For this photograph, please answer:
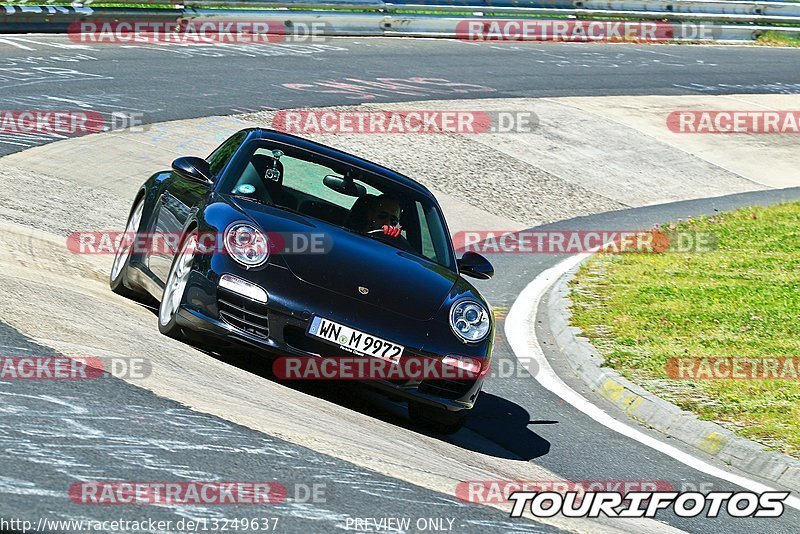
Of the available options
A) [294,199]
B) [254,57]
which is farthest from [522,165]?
[294,199]

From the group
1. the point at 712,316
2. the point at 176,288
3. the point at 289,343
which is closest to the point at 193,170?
the point at 176,288

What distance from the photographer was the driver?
8031 mm

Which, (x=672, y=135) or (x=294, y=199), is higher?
(x=294, y=199)

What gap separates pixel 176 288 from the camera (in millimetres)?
7172

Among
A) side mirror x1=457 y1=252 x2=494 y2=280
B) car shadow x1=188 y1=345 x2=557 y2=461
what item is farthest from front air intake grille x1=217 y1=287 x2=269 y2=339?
side mirror x1=457 y1=252 x2=494 y2=280

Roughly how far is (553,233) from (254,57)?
28.2ft

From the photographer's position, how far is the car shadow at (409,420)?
7122 mm

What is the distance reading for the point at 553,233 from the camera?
605 inches

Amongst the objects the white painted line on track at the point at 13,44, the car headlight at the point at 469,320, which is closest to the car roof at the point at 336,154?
the car headlight at the point at 469,320

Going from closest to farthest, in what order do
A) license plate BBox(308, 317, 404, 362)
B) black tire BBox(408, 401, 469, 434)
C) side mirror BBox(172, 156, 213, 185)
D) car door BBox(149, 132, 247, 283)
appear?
license plate BBox(308, 317, 404, 362) → black tire BBox(408, 401, 469, 434) → car door BBox(149, 132, 247, 283) → side mirror BBox(172, 156, 213, 185)

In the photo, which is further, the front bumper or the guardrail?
the guardrail

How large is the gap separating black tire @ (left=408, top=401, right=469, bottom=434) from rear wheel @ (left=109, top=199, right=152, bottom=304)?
2414mm

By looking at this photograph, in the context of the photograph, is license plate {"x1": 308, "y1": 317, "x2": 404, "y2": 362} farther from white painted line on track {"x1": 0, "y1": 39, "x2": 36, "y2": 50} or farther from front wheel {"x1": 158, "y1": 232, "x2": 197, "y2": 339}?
white painted line on track {"x1": 0, "y1": 39, "x2": 36, "y2": 50}

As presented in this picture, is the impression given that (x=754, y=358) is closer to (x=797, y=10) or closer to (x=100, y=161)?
(x=100, y=161)
